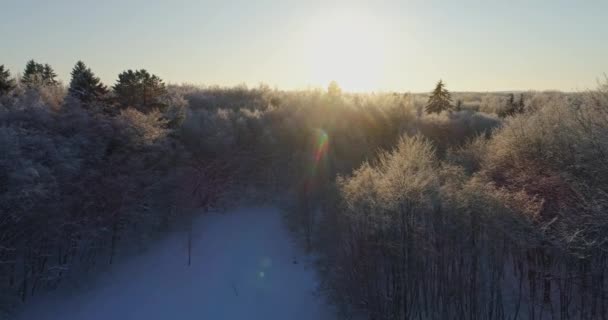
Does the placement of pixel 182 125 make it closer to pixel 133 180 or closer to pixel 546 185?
pixel 133 180

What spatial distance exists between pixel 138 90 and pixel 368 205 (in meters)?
18.8

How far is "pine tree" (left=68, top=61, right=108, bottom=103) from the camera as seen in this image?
1014 inches

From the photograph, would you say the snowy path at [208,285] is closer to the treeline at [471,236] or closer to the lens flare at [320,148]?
the treeline at [471,236]

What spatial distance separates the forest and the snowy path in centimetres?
130

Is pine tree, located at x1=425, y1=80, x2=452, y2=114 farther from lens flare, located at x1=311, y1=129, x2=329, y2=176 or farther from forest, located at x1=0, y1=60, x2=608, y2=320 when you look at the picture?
forest, located at x1=0, y1=60, x2=608, y2=320

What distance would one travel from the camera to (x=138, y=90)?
28.3m

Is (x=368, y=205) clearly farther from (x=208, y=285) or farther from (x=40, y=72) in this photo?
(x=40, y=72)

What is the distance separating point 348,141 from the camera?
3875cm

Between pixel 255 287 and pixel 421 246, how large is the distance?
10.0 m

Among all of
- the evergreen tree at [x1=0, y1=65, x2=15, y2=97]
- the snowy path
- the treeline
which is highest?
the evergreen tree at [x1=0, y1=65, x2=15, y2=97]

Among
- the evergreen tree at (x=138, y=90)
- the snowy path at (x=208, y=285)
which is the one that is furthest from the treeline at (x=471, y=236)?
the evergreen tree at (x=138, y=90)

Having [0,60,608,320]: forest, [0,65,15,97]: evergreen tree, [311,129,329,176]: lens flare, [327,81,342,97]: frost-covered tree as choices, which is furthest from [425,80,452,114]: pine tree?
[0,65,15,97]: evergreen tree

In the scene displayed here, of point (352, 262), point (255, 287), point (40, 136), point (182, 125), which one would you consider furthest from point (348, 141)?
point (40, 136)

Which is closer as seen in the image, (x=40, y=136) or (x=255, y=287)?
(x=40, y=136)
